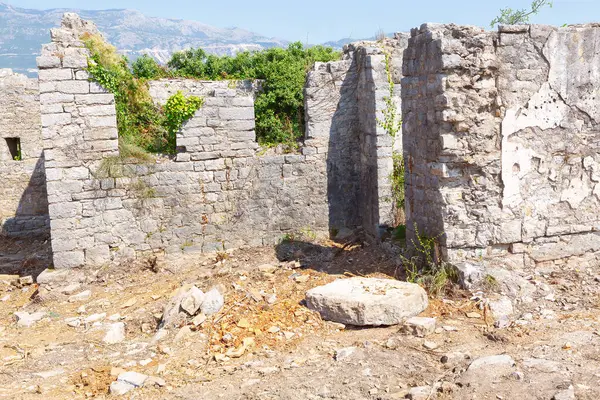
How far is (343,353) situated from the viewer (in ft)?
15.7

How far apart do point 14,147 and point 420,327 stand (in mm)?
12254

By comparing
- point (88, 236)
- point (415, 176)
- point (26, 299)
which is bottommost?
point (26, 299)

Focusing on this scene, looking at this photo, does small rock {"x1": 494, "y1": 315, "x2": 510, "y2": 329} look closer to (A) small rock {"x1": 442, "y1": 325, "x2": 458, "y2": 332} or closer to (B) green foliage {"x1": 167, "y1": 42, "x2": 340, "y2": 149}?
(A) small rock {"x1": 442, "y1": 325, "x2": 458, "y2": 332}

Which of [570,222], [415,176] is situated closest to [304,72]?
[415,176]

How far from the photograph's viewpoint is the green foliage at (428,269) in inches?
238

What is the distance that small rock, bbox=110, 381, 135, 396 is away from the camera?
4.55 metres

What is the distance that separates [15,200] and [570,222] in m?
11.3

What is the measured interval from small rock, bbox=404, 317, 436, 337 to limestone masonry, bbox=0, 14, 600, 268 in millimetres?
1252

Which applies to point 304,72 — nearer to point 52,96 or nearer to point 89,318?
point 52,96

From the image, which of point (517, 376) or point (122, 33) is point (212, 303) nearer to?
point (517, 376)

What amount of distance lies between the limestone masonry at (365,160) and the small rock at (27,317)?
1276mm

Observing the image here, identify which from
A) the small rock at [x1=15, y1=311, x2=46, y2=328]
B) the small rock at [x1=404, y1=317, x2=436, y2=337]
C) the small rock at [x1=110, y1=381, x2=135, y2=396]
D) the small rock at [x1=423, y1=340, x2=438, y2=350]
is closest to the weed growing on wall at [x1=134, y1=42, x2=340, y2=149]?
the small rock at [x1=15, y1=311, x2=46, y2=328]

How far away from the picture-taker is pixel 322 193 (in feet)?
30.8

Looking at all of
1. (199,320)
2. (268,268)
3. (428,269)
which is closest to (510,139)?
(428,269)
